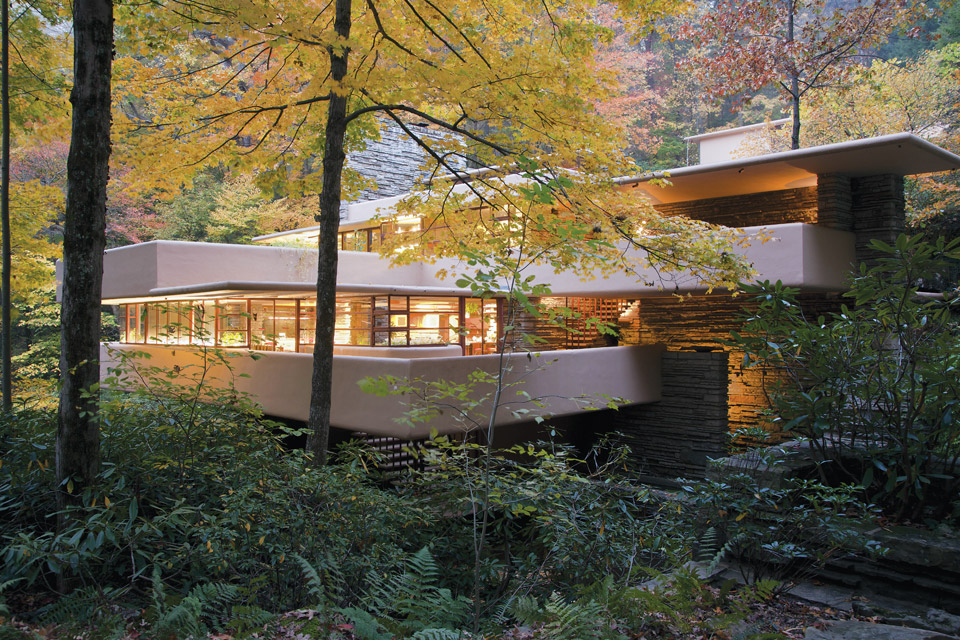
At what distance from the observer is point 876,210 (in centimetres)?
1118

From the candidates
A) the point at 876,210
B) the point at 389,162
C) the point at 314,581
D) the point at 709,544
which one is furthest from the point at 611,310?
the point at 314,581

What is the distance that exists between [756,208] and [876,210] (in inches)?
90.0

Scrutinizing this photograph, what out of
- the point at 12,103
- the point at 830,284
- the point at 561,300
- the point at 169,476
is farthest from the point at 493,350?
the point at 169,476

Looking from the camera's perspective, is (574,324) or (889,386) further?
(574,324)

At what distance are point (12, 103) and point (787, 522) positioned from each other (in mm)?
10204

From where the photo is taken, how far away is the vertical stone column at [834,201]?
10984mm

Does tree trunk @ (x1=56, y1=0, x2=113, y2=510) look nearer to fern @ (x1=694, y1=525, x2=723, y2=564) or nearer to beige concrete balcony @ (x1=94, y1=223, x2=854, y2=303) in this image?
fern @ (x1=694, y1=525, x2=723, y2=564)

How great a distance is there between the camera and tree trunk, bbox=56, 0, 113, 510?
4.17 meters

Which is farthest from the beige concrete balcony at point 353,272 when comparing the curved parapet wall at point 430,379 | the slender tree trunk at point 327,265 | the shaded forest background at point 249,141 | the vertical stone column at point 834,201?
the slender tree trunk at point 327,265

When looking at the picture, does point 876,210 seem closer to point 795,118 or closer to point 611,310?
point 795,118

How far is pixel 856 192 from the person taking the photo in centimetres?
1145

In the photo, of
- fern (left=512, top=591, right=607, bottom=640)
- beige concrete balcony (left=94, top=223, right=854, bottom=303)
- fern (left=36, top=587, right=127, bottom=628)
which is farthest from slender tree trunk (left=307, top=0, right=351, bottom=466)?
fern (left=512, top=591, right=607, bottom=640)

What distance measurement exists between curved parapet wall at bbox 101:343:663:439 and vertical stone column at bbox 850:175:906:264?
4.26 m

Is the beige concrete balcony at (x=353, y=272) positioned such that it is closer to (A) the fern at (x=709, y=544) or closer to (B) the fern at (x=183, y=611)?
(A) the fern at (x=709, y=544)
